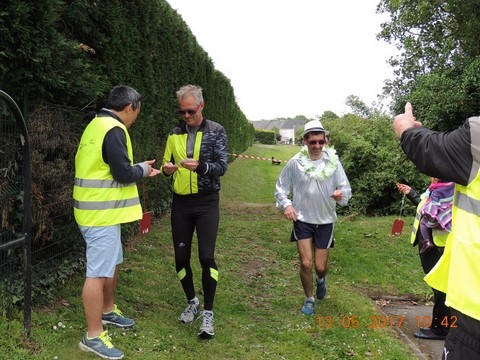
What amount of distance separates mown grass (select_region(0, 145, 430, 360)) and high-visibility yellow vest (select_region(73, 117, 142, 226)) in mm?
1051

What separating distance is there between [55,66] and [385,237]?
6.53 metres

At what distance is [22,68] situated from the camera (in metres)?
3.46

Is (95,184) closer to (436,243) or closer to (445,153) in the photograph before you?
(445,153)

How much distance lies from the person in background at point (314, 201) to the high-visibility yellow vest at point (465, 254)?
2.52 metres

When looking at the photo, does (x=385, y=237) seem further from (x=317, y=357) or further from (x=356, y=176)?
(x=317, y=357)

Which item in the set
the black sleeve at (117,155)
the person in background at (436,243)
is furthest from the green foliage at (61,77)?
the person in background at (436,243)

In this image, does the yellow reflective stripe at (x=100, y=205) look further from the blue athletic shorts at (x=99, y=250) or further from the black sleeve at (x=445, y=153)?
the black sleeve at (x=445, y=153)

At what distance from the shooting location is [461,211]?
80.3 inches

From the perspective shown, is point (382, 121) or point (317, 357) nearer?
point (317, 357)

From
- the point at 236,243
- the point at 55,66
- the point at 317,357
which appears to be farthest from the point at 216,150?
the point at 236,243

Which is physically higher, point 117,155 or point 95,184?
point 117,155

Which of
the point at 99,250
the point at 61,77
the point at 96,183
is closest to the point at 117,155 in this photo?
the point at 96,183

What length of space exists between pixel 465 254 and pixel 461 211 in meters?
0.20

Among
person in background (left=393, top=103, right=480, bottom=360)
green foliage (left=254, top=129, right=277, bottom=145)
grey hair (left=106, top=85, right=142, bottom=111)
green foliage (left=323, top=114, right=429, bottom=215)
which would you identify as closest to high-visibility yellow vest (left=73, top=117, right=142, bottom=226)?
grey hair (left=106, top=85, right=142, bottom=111)
